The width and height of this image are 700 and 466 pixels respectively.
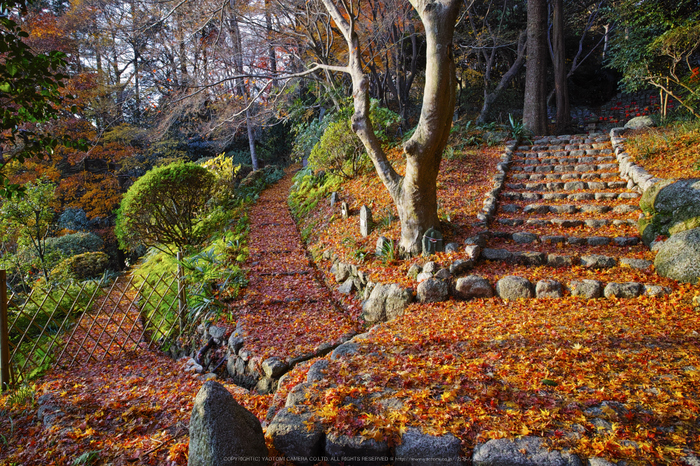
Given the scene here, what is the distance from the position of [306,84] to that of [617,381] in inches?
521

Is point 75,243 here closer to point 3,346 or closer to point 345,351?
point 3,346

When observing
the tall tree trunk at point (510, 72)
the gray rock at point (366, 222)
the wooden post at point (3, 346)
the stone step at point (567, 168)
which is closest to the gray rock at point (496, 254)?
the gray rock at point (366, 222)

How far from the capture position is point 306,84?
13.5m

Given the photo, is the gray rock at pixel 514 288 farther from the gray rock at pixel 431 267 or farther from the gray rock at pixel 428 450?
the gray rock at pixel 428 450

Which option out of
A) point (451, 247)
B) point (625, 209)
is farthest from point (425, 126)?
point (625, 209)

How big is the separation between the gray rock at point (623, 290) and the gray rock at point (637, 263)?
0.54 m

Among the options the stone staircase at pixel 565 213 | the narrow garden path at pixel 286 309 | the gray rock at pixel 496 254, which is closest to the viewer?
the narrow garden path at pixel 286 309

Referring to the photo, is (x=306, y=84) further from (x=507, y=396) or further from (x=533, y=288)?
(x=507, y=396)

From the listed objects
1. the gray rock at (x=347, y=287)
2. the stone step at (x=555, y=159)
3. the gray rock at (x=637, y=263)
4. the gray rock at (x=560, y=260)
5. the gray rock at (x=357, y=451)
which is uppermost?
the stone step at (x=555, y=159)

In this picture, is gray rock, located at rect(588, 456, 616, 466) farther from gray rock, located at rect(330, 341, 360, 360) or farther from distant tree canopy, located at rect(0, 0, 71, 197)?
distant tree canopy, located at rect(0, 0, 71, 197)

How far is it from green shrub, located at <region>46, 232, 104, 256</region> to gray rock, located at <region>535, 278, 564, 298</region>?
37.2 ft

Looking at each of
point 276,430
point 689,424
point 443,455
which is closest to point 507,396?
point 443,455

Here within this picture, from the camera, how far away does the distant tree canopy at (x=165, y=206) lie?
673 cm

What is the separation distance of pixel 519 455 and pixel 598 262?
347 centimetres
